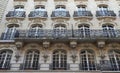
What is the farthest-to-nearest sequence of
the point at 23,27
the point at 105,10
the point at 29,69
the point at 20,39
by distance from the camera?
the point at 105,10, the point at 23,27, the point at 20,39, the point at 29,69

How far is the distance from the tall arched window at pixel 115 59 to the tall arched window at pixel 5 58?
26.9ft

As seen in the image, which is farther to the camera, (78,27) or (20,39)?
(78,27)

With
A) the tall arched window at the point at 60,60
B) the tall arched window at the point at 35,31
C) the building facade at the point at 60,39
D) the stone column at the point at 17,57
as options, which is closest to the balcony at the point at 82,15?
the building facade at the point at 60,39

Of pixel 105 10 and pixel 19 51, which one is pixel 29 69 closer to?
pixel 19 51

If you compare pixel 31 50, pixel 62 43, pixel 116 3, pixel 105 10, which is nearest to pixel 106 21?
pixel 105 10

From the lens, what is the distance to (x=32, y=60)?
1909 centimetres

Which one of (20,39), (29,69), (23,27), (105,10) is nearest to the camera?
(29,69)

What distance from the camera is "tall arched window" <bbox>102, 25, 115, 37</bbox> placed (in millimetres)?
20431

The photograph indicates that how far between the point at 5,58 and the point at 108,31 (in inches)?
362

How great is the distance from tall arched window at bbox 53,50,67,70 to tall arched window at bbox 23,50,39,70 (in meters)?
1.42

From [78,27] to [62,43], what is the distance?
309 cm

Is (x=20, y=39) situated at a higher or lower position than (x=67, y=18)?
lower

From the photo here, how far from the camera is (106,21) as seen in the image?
2233 centimetres

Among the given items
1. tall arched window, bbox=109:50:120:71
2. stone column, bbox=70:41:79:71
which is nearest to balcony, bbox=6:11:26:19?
stone column, bbox=70:41:79:71
